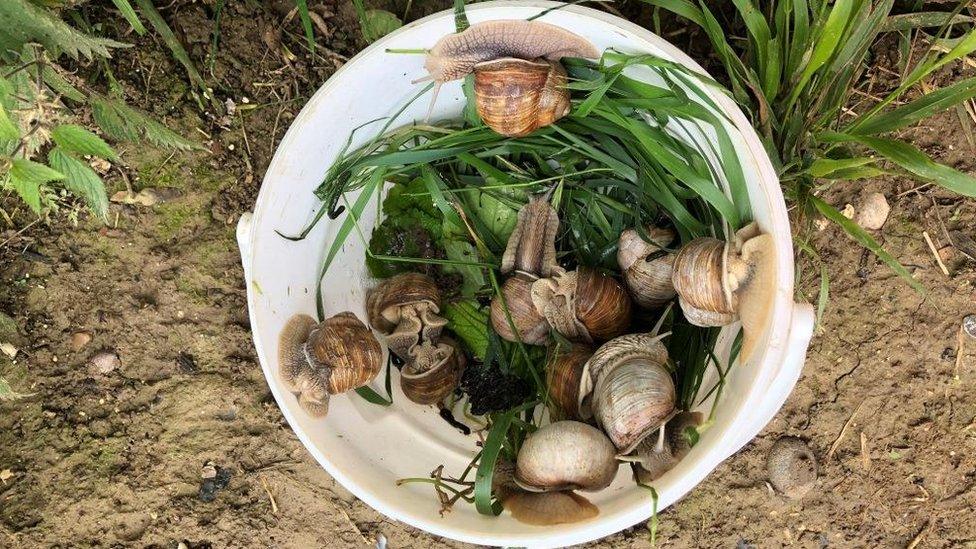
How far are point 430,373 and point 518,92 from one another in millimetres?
686

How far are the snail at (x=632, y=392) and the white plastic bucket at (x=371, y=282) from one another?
107 millimetres

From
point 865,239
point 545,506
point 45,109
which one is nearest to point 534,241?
point 545,506

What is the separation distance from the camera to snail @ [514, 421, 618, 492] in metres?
1.45

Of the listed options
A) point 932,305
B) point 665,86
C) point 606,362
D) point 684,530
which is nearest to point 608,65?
point 665,86

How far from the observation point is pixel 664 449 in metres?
1.46

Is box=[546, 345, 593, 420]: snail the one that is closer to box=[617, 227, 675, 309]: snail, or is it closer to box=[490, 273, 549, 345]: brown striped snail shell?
box=[490, 273, 549, 345]: brown striped snail shell

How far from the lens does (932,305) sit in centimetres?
197

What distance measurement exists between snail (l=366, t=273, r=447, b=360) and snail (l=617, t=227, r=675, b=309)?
0.46m

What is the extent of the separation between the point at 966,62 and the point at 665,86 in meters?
Result: 0.96

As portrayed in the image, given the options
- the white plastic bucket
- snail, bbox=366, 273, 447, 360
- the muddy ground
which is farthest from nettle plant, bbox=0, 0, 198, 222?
snail, bbox=366, 273, 447, 360

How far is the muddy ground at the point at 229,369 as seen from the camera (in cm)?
197

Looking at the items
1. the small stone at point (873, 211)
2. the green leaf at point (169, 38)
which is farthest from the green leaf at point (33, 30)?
the small stone at point (873, 211)

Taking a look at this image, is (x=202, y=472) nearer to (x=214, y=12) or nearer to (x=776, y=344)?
(x=214, y=12)

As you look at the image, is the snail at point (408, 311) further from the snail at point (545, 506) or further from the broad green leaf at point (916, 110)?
the broad green leaf at point (916, 110)
